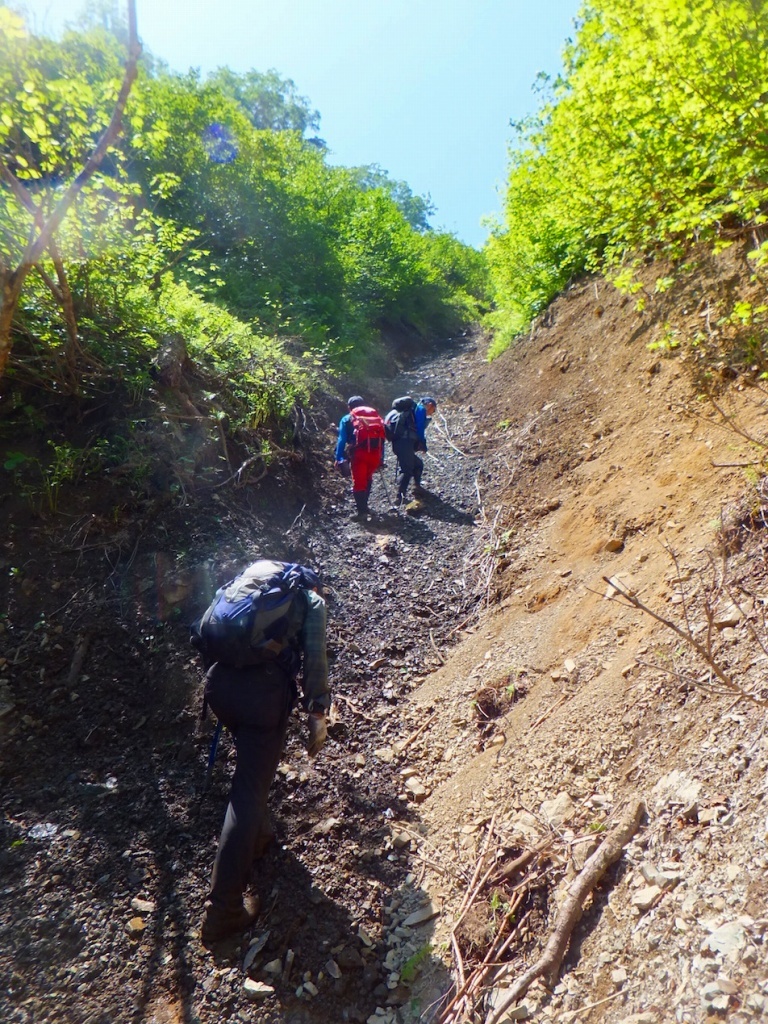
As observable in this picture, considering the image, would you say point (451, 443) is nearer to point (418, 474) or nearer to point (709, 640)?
point (418, 474)

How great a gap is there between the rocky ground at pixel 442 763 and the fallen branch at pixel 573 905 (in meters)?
0.03

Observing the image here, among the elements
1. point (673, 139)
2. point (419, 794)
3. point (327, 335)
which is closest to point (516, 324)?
point (327, 335)

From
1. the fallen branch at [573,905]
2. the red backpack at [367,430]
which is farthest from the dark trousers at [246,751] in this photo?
the red backpack at [367,430]

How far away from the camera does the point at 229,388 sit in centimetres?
739

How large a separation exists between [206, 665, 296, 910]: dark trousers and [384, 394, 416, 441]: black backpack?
18.1ft

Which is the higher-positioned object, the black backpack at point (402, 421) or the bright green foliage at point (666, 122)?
the bright green foliage at point (666, 122)

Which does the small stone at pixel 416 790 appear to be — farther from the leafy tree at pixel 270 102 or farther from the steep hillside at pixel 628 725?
the leafy tree at pixel 270 102

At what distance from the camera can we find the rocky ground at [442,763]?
237 cm

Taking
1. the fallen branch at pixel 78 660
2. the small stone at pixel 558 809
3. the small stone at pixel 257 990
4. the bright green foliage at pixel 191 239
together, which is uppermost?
the bright green foliage at pixel 191 239

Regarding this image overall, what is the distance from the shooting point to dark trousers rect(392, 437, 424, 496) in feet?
27.0

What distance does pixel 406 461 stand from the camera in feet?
27.3

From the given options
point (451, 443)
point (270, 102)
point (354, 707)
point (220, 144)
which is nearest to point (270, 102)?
point (270, 102)

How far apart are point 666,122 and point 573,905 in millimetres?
5936

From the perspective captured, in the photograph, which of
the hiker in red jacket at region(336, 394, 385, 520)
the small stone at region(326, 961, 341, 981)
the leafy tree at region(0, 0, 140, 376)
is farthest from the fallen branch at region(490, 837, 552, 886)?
the hiker in red jacket at region(336, 394, 385, 520)
